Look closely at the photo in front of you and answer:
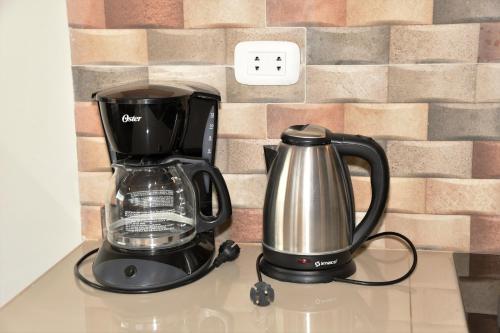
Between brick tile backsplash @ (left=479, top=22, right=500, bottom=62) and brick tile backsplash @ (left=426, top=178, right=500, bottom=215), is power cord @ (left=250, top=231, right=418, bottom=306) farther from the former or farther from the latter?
brick tile backsplash @ (left=479, top=22, right=500, bottom=62)

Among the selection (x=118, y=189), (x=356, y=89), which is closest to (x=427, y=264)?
(x=356, y=89)

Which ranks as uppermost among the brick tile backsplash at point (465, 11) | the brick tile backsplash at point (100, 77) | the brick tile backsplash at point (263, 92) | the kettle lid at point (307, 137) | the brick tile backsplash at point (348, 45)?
the brick tile backsplash at point (465, 11)

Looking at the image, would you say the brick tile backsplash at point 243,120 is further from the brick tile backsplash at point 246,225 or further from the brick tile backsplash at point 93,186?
the brick tile backsplash at point 93,186

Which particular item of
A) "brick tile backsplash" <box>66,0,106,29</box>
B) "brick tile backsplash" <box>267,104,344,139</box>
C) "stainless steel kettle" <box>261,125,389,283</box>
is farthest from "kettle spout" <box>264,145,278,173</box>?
"brick tile backsplash" <box>66,0,106,29</box>

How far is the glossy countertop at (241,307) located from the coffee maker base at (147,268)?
0.06 feet

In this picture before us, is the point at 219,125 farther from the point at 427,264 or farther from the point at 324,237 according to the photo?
the point at 427,264

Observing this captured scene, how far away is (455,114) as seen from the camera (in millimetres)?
1200

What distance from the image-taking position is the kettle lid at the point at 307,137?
105 cm

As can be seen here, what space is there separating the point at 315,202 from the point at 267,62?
32cm

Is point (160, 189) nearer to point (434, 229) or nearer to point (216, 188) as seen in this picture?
point (216, 188)

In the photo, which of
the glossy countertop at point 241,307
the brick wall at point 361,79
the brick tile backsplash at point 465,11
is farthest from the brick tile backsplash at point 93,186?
the brick tile backsplash at point 465,11

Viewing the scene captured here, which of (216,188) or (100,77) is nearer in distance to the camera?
(216,188)

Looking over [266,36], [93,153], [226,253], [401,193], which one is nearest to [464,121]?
[401,193]

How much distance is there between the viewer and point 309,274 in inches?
42.6
